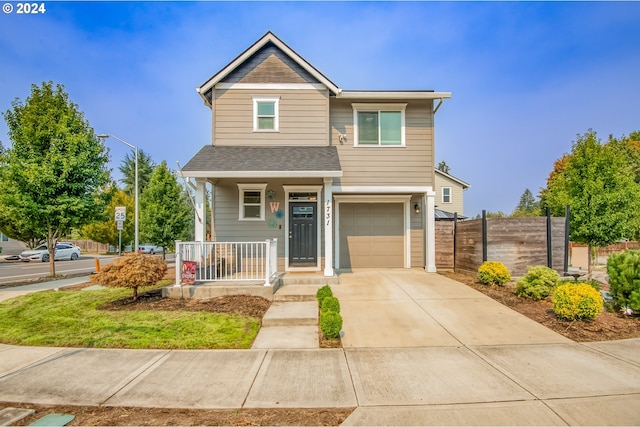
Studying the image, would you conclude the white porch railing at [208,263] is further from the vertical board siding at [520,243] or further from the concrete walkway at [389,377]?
the vertical board siding at [520,243]

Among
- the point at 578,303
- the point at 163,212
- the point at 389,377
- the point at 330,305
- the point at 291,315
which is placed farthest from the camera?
the point at 163,212

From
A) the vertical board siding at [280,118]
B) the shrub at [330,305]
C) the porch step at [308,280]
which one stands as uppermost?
the vertical board siding at [280,118]

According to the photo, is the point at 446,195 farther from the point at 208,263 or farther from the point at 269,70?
the point at 208,263

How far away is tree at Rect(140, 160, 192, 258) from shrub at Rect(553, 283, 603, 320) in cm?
1899

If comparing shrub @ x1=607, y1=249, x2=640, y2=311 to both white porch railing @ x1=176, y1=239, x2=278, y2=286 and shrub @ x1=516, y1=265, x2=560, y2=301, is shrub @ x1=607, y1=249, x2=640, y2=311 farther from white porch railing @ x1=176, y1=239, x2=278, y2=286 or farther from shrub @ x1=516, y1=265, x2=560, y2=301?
white porch railing @ x1=176, y1=239, x2=278, y2=286

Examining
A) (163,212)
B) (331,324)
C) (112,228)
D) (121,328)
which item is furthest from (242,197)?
(112,228)

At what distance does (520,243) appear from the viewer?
34.4 ft

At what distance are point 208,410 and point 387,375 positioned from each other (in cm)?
222

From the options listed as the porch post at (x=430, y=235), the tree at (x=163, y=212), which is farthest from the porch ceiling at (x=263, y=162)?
the tree at (x=163, y=212)

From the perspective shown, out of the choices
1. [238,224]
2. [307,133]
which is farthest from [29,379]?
[307,133]

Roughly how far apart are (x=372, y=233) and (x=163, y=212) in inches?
548

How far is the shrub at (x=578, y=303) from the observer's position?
6152mm

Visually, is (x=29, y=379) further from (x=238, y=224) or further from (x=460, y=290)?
(x=460, y=290)

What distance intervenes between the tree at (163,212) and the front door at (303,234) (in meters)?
11.7
